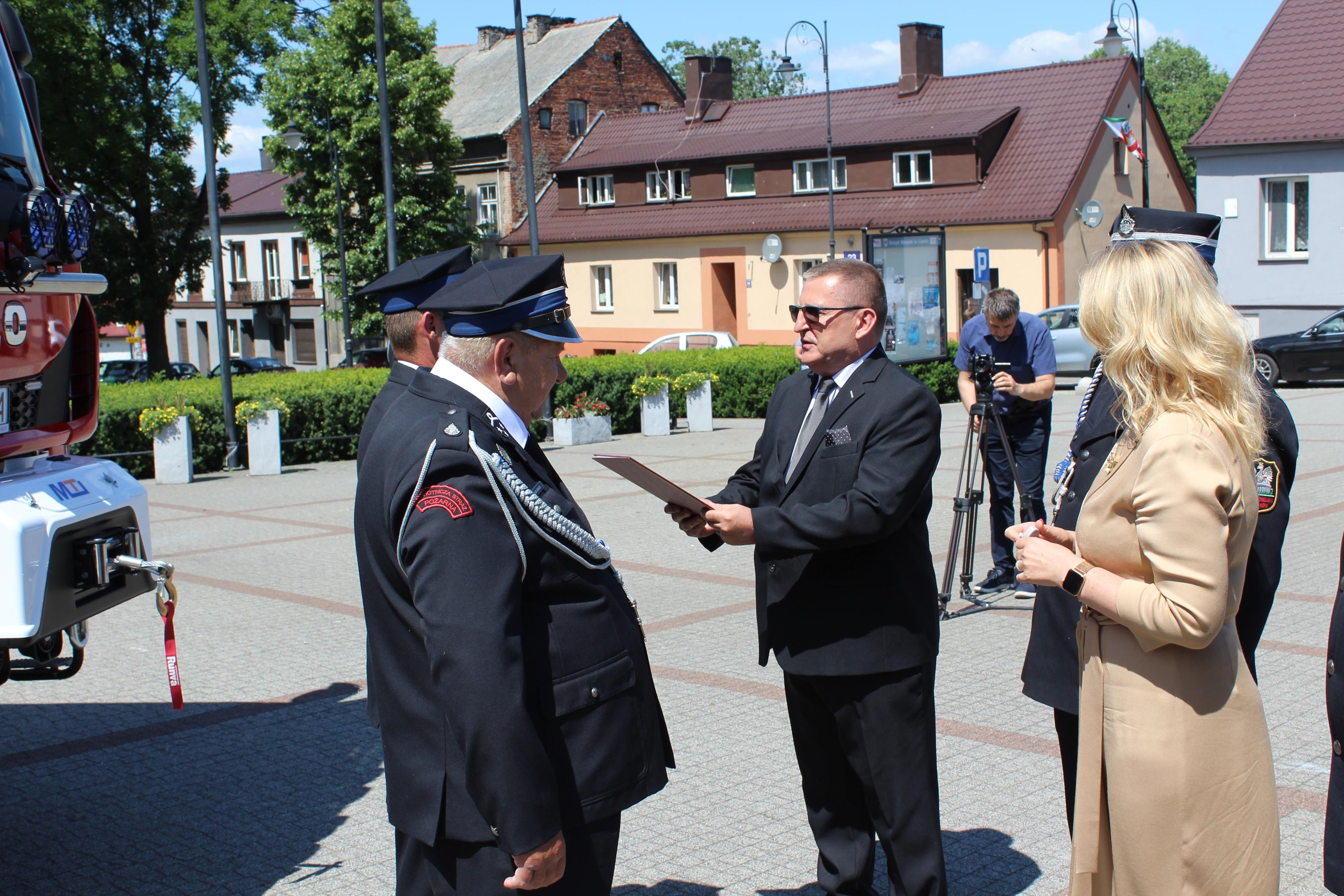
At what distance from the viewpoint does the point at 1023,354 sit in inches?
331

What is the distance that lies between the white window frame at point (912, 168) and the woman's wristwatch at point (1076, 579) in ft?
122

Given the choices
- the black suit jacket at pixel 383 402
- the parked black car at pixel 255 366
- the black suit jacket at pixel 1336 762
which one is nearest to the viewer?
the black suit jacket at pixel 1336 762

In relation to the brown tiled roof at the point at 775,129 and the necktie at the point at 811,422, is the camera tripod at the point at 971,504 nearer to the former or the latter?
the necktie at the point at 811,422

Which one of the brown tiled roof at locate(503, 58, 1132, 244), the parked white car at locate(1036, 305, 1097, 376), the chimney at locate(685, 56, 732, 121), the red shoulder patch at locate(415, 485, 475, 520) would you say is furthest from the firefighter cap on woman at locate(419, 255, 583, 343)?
the chimney at locate(685, 56, 732, 121)

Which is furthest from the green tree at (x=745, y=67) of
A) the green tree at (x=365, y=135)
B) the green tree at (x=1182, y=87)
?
the green tree at (x=365, y=135)

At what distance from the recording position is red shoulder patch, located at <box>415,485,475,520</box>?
96.3 inches

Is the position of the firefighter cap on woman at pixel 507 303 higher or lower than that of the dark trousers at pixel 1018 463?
higher

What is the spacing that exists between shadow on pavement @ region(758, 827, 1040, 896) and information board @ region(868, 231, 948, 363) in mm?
14859

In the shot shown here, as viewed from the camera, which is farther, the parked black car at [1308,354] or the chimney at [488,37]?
the chimney at [488,37]

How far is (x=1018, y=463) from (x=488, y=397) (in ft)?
21.4

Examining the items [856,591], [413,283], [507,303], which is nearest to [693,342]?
[413,283]

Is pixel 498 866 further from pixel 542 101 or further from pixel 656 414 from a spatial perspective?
pixel 542 101

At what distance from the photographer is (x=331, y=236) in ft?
138

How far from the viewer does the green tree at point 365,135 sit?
40.0m
